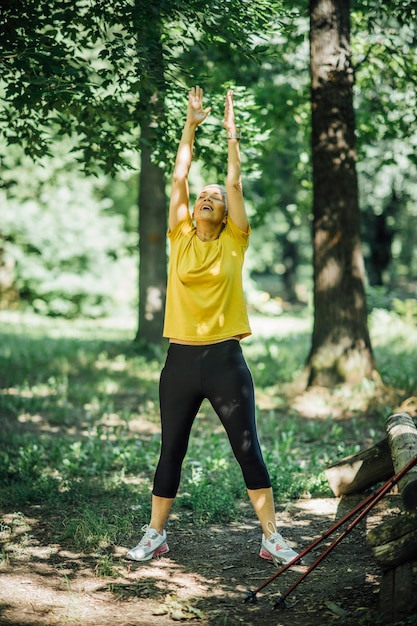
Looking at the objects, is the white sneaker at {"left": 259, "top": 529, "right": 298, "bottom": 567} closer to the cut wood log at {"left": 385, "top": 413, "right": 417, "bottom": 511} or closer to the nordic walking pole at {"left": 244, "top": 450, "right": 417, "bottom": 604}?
the nordic walking pole at {"left": 244, "top": 450, "right": 417, "bottom": 604}

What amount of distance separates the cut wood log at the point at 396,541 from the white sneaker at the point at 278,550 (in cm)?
103

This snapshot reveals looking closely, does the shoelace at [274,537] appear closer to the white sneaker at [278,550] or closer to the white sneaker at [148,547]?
the white sneaker at [278,550]

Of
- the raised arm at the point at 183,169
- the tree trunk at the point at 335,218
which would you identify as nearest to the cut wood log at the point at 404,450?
the raised arm at the point at 183,169

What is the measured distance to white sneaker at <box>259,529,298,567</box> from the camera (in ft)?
14.7

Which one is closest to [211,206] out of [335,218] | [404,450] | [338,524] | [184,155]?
[184,155]

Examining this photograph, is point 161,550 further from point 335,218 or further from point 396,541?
point 335,218

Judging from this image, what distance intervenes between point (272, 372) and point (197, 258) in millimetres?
6689

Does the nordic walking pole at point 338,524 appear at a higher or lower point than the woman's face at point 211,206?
lower

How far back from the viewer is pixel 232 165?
461 centimetres

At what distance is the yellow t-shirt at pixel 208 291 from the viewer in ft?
14.6

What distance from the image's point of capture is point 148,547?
468 cm

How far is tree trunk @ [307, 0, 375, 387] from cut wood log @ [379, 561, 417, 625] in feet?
17.8

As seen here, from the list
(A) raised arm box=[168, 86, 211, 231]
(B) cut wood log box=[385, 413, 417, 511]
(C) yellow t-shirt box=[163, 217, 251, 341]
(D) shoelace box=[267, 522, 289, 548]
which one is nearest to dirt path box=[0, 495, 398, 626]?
(D) shoelace box=[267, 522, 289, 548]

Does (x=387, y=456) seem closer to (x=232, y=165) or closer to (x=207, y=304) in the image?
(x=207, y=304)
